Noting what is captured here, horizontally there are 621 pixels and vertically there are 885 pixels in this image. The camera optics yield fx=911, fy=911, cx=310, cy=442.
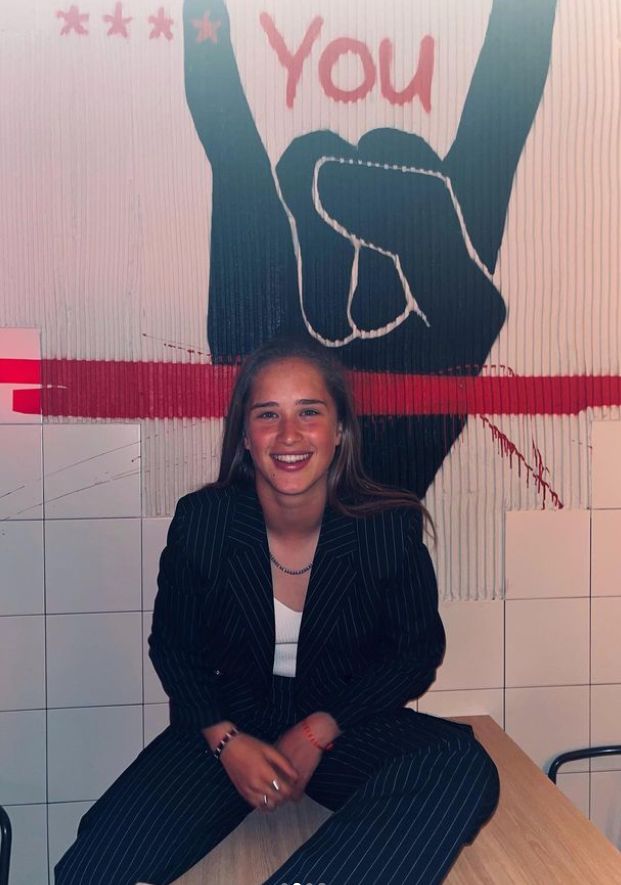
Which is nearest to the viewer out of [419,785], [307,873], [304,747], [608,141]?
[307,873]

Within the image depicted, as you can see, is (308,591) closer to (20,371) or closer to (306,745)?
(306,745)

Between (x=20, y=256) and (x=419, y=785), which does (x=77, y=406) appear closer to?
(x=20, y=256)

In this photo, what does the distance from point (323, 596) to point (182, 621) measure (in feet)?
0.88

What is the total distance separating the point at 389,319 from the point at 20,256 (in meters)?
0.83

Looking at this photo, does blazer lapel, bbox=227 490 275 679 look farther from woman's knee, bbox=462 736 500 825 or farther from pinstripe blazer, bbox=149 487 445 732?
woman's knee, bbox=462 736 500 825

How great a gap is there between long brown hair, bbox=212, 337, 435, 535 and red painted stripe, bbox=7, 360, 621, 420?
0.24 metres

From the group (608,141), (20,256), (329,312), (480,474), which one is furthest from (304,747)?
(608,141)

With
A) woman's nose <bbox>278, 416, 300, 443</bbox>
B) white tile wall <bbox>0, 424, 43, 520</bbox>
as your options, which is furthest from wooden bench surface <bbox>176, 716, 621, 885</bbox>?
white tile wall <bbox>0, 424, 43, 520</bbox>

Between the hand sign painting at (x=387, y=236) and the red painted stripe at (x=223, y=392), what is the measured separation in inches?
1.3

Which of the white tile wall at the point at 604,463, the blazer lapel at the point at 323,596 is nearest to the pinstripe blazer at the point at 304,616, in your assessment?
the blazer lapel at the point at 323,596

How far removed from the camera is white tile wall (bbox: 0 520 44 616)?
1997 millimetres

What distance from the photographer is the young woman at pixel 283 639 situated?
1.52m

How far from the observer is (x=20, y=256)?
1.98m

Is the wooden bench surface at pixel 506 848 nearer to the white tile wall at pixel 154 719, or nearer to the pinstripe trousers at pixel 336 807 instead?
the pinstripe trousers at pixel 336 807
